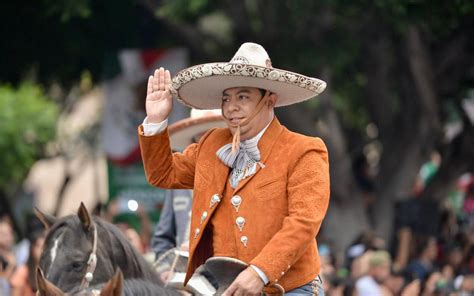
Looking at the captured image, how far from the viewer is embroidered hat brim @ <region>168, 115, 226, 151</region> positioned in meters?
8.87

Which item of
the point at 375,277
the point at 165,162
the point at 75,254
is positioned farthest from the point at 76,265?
the point at 375,277

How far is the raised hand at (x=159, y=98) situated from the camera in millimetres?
6449

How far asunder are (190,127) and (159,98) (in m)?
2.41

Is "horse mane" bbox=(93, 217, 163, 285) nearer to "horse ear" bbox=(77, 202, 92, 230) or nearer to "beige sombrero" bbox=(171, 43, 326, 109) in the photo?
"horse ear" bbox=(77, 202, 92, 230)

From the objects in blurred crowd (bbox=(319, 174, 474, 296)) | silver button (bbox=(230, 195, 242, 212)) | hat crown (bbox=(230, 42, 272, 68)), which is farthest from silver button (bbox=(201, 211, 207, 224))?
blurred crowd (bbox=(319, 174, 474, 296))

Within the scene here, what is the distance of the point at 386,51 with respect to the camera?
20953 mm

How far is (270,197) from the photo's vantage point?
247 inches

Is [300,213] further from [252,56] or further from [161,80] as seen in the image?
[161,80]

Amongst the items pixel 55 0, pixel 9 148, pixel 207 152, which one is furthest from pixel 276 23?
pixel 207 152

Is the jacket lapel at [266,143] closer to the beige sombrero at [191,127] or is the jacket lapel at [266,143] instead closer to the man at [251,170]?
the man at [251,170]

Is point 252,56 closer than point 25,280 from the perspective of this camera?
Yes

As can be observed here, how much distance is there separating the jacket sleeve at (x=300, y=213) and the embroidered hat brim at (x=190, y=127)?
8.54 feet

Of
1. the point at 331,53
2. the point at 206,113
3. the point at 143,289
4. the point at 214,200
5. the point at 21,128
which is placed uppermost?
the point at 214,200

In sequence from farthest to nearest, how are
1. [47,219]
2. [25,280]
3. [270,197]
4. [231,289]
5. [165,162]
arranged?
[25,280] → [47,219] → [165,162] → [270,197] → [231,289]
